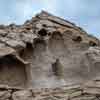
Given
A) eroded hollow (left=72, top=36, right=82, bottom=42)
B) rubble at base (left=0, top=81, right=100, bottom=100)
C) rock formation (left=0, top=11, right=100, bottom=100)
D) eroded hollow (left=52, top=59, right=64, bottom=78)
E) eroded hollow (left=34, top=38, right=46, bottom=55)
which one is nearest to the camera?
rubble at base (left=0, top=81, right=100, bottom=100)

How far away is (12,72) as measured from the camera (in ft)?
50.9

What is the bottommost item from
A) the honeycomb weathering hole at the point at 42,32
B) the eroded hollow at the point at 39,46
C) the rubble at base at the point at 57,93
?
the rubble at base at the point at 57,93

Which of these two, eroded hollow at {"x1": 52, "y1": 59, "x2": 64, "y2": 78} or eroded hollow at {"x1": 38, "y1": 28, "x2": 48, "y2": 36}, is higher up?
eroded hollow at {"x1": 38, "y1": 28, "x2": 48, "y2": 36}

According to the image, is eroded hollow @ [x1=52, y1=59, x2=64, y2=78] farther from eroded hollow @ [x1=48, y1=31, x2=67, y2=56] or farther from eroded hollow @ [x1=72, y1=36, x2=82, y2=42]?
eroded hollow @ [x1=72, y1=36, x2=82, y2=42]

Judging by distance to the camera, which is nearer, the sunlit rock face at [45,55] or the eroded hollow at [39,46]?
the sunlit rock face at [45,55]

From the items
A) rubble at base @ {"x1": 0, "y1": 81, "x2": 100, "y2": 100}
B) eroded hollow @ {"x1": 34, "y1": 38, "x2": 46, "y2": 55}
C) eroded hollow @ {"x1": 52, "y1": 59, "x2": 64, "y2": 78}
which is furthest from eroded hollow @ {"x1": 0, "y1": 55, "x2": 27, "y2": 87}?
eroded hollow @ {"x1": 52, "y1": 59, "x2": 64, "y2": 78}

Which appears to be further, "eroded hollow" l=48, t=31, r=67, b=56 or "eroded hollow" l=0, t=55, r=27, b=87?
"eroded hollow" l=48, t=31, r=67, b=56

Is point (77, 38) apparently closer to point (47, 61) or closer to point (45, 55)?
point (45, 55)

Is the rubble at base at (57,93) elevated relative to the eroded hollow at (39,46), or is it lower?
lower

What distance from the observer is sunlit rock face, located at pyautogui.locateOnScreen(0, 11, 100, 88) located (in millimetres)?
15500

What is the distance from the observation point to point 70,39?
56.0 ft

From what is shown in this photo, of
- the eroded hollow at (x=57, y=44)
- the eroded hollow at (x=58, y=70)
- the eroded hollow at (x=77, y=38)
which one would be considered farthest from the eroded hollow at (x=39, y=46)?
the eroded hollow at (x=77, y=38)

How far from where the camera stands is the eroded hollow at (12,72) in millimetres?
15305

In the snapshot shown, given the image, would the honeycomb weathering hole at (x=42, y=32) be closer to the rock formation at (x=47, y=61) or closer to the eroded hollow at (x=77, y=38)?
the rock formation at (x=47, y=61)
